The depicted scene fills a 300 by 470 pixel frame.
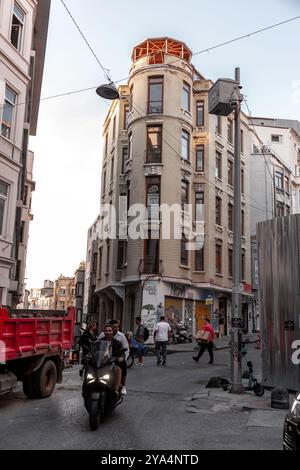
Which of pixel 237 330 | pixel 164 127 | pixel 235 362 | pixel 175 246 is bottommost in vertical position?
pixel 235 362

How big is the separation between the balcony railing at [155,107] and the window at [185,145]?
7.09 feet

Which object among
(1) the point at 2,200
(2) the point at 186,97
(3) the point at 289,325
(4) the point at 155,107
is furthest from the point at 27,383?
(2) the point at 186,97

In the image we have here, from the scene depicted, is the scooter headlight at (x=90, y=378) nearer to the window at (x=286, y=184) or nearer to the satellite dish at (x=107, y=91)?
the satellite dish at (x=107, y=91)

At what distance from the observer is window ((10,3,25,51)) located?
61.2ft

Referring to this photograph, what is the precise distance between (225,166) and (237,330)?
2659 centimetres

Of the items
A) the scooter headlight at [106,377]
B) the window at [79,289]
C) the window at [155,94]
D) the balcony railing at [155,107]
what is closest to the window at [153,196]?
the balcony railing at [155,107]

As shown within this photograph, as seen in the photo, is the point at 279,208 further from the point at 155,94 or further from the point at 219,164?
the point at 155,94

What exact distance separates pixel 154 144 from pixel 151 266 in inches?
321

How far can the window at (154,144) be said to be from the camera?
100 ft

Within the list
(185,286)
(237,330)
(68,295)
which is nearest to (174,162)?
(185,286)

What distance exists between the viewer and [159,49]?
32.0 meters

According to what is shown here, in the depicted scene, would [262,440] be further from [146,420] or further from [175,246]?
[175,246]

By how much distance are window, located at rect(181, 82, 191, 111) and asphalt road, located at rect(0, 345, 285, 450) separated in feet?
78.3

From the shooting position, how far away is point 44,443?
6.39 m
